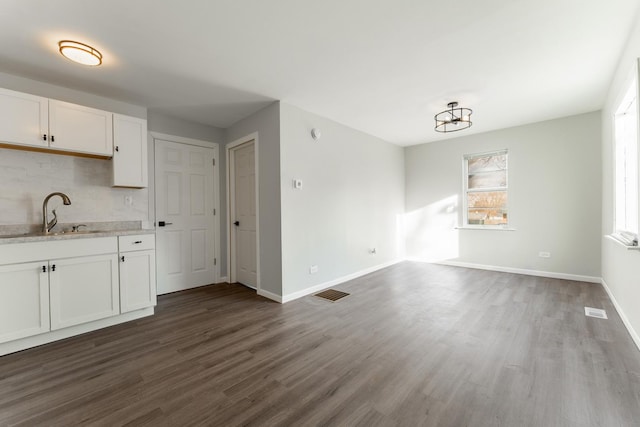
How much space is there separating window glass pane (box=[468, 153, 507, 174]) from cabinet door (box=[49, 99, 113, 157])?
19.3ft

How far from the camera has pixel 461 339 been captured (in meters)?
2.35

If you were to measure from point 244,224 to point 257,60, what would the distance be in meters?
2.42

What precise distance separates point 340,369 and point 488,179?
4.72 meters

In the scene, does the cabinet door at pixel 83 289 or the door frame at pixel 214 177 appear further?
the door frame at pixel 214 177

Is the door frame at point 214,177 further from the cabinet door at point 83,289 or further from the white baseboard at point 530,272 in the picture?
the white baseboard at point 530,272

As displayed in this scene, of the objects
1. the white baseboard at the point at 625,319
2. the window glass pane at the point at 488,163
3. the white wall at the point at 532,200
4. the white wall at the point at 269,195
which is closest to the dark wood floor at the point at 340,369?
the white baseboard at the point at 625,319

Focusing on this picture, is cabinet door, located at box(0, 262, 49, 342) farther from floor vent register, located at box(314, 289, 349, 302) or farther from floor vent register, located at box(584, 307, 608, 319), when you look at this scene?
floor vent register, located at box(584, 307, 608, 319)

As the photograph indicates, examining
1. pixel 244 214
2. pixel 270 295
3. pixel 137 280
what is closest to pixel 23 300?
pixel 137 280

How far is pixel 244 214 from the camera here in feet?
13.6

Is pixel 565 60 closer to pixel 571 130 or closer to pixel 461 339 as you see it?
pixel 571 130

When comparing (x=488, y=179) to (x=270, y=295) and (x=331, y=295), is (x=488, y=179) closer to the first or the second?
(x=331, y=295)

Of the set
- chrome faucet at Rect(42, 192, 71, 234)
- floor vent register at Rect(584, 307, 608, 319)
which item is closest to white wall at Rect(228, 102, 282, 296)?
chrome faucet at Rect(42, 192, 71, 234)

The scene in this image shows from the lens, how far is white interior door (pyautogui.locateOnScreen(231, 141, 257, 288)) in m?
3.97

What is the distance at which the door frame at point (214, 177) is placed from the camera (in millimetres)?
3652
